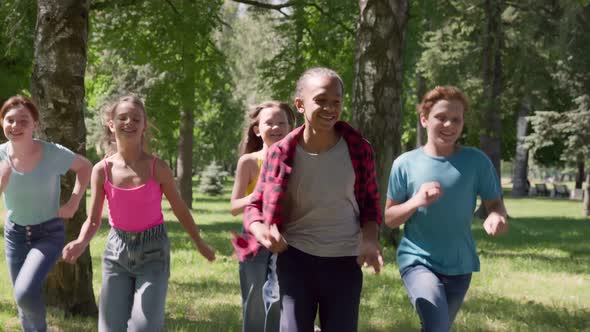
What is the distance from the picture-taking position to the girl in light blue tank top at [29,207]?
547 centimetres

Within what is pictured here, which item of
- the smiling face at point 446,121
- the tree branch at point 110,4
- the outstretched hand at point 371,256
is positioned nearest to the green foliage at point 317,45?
the tree branch at point 110,4

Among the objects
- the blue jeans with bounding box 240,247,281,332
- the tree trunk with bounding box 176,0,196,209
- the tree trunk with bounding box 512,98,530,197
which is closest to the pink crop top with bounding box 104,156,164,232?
the blue jeans with bounding box 240,247,281,332

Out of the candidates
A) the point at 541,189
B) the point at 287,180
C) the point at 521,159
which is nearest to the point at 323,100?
the point at 287,180

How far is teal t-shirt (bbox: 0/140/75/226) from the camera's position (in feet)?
18.2

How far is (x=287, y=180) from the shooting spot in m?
4.20

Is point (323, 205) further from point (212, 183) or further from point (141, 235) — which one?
point (212, 183)

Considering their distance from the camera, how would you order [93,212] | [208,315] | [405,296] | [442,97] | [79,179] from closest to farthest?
[442,97] → [93,212] → [79,179] → [208,315] → [405,296]

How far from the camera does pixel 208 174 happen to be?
47.8 m

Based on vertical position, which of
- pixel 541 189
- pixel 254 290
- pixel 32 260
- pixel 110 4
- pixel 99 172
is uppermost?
pixel 110 4

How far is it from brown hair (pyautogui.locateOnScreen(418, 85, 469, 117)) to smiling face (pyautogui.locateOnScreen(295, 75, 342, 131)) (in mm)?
1025

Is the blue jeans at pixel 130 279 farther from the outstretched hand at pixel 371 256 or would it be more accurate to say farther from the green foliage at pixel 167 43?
the green foliage at pixel 167 43

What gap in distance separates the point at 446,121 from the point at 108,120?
2.25m

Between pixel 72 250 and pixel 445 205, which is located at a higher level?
pixel 445 205

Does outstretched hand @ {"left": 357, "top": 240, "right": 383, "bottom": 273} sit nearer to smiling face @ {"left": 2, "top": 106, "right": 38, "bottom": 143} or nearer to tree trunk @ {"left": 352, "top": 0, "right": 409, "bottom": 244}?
smiling face @ {"left": 2, "top": 106, "right": 38, "bottom": 143}
